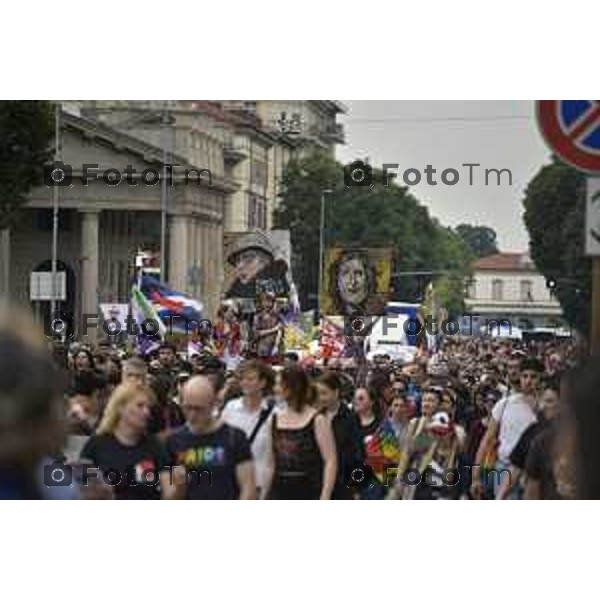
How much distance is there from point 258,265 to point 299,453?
67.0 inches

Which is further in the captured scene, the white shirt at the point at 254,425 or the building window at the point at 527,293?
the building window at the point at 527,293

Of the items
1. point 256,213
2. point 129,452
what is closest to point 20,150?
point 256,213

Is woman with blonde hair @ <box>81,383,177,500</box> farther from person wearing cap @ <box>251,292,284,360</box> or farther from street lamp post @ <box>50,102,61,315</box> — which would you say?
person wearing cap @ <box>251,292,284,360</box>

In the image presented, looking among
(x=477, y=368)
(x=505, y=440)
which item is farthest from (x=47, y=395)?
(x=477, y=368)

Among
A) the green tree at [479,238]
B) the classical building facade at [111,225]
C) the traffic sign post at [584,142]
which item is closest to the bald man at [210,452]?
the classical building facade at [111,225]

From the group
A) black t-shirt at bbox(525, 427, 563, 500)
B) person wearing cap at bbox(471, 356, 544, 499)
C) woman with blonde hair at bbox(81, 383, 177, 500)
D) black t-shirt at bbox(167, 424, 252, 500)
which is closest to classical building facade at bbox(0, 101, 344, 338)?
woman with blonde hair at bbox(81, 383, 177, 500)

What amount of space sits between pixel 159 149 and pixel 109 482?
8.34 ft

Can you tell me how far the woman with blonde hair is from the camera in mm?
10281

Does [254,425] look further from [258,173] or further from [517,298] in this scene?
[517,298]

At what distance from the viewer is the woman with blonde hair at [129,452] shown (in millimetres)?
10281

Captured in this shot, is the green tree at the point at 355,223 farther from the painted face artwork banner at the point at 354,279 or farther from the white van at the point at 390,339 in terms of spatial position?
the white van at the point at 390,339

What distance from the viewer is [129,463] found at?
10.6 meters

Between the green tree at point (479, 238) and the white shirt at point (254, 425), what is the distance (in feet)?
6.27
